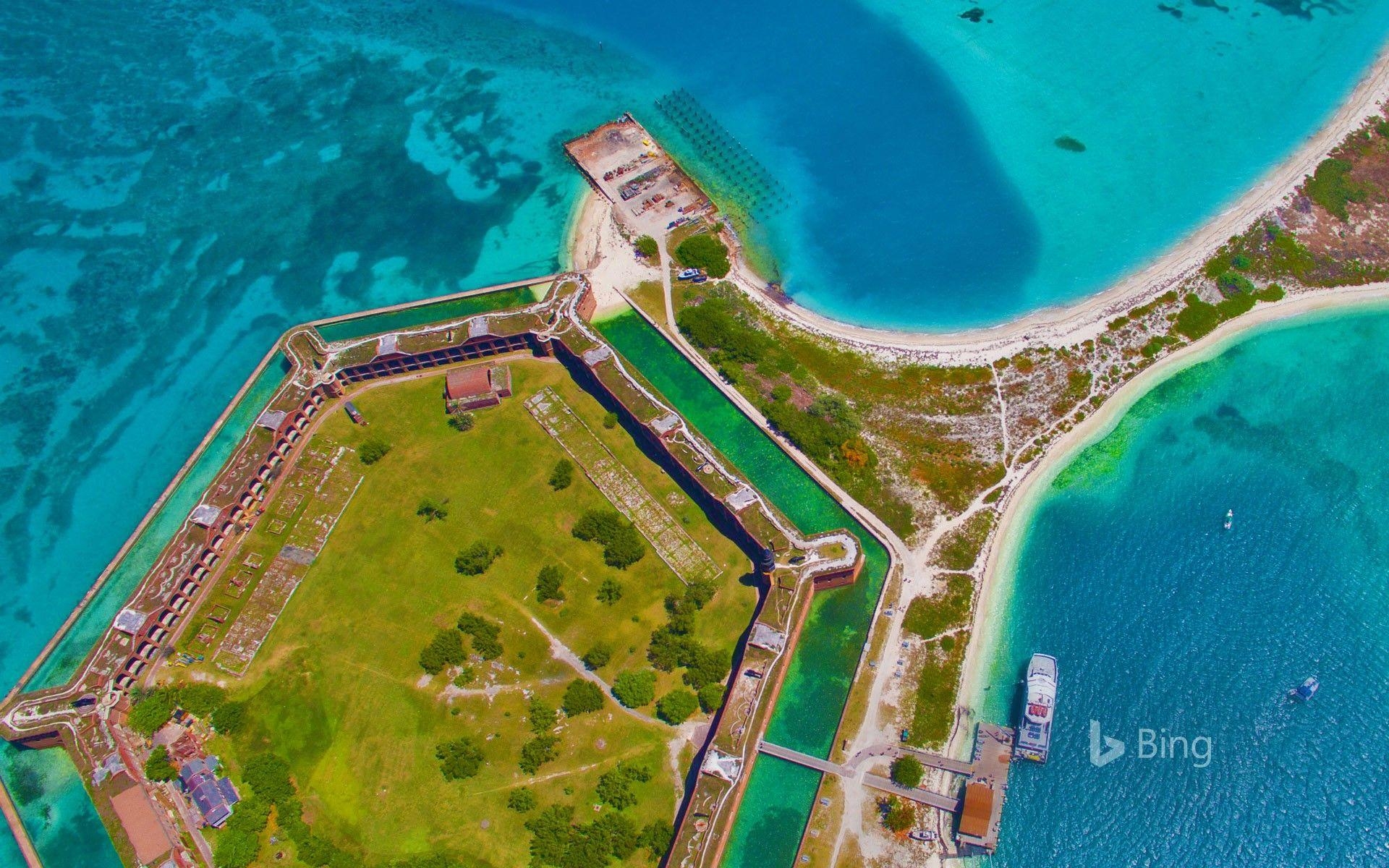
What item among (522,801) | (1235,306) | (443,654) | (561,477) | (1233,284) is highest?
(1233,284)

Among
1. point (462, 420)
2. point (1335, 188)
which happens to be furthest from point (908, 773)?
point (1335, 188)

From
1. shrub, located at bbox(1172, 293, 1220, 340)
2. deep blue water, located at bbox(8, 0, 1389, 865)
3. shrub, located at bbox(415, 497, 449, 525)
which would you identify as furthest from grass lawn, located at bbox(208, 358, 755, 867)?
shrub, located at bbox(1172, 293, 1220, 340)

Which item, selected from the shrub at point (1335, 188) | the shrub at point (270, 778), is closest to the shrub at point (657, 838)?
the shrub at point (270, 778)

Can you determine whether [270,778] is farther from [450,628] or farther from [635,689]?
[635,689]

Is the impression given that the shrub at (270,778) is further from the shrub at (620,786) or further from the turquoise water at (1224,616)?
the turquoise water at (1224,616)

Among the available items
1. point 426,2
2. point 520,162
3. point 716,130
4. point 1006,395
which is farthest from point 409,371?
point 426,2

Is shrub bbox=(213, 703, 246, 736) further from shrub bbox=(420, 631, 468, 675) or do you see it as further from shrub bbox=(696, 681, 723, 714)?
shrub bbox=(696, 681, 723, 714)
